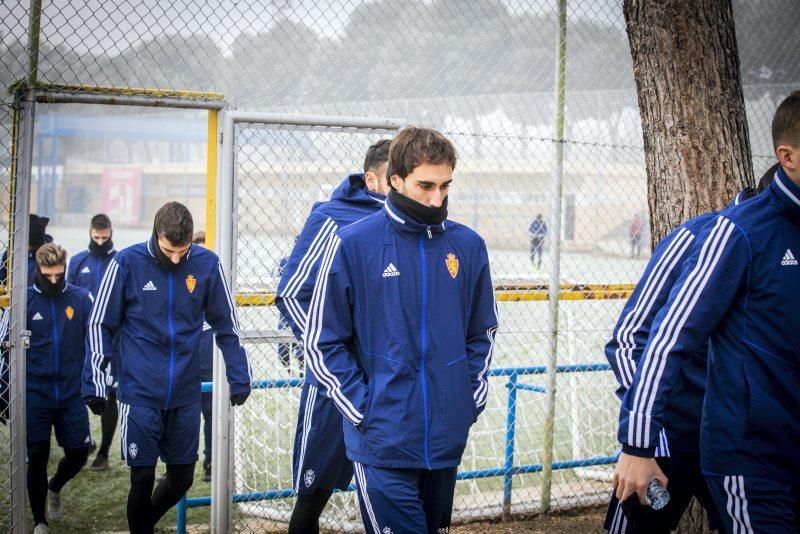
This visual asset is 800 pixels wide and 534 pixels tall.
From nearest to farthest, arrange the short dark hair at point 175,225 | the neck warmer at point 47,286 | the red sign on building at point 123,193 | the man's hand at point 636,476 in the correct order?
the man's hand at point 636,476 → the short dark hair at point 175,225 → the neck warmer at point 47,286 → the red sign on building at point 123,193

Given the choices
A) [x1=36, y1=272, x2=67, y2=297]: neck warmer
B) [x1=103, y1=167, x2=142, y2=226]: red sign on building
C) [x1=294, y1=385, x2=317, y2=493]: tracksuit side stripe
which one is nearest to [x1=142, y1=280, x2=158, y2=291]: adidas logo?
[x1=36, y1=272, x2=67, y2=297]: neck warmer

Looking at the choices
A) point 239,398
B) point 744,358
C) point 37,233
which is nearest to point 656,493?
point 744,358

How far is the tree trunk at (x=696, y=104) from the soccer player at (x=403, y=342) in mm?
1861

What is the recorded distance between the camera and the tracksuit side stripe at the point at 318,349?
304cm

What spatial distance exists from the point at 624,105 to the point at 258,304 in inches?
142

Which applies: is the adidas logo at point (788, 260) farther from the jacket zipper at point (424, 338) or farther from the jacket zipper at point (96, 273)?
the jacket zipper at point (96, 273)

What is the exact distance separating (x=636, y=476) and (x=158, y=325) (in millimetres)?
3135

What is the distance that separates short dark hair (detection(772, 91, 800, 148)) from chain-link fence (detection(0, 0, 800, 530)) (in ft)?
8.76

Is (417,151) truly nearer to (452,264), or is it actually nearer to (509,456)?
(452,264)

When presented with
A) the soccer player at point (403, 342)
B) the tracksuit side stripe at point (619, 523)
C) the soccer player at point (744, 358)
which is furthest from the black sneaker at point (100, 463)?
the soccer player at point (744, 358)

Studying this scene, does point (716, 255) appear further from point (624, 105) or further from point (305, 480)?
point (624, 105)

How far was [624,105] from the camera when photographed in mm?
6812

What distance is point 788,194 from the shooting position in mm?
2639

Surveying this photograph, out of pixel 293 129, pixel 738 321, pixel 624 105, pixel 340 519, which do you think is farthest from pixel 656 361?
pixel 624 105
